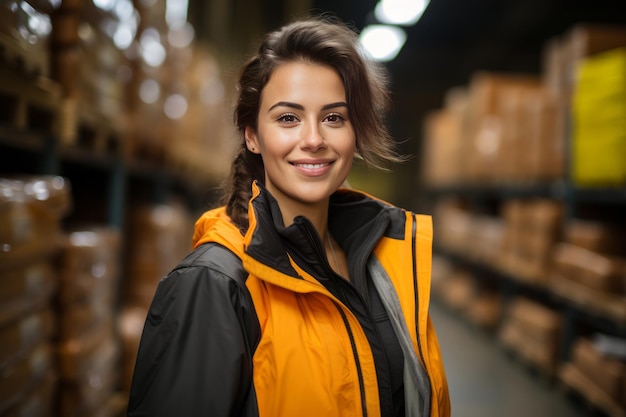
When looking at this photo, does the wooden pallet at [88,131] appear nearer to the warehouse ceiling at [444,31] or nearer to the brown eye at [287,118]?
the brown eye at [287,118]

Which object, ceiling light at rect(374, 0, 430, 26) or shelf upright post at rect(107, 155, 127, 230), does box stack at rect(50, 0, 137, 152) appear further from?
ceiling light at rect(374, 0, 430, 26)

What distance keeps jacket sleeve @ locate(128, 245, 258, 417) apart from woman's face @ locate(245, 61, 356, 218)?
1.33 feet

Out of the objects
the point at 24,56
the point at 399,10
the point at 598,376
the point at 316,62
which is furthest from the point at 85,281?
the point at 399,10

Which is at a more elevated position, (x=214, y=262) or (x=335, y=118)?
(x=335, y=118)

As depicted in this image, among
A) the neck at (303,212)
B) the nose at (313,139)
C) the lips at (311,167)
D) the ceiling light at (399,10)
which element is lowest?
the neck at (303,212)

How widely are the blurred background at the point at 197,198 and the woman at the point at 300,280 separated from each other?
32 cm

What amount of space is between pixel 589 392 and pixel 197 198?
6.04 meters

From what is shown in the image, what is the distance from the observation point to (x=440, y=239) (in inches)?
397

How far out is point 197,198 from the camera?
8.31m

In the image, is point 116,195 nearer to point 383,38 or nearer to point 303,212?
point 303,212

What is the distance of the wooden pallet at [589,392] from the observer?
368 centimetres

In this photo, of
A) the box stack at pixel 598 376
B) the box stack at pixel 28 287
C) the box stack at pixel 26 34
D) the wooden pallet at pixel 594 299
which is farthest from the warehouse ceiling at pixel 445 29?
the box stack at pixel 28 287

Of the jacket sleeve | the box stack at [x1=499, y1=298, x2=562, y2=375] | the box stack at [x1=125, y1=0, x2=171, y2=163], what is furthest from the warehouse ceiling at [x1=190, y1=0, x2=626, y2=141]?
the jacket sleeve

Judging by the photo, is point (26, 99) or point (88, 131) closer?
point (26, 99)
